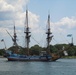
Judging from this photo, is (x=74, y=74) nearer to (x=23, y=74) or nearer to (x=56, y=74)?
(x=56, y=74)

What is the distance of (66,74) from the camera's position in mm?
98938

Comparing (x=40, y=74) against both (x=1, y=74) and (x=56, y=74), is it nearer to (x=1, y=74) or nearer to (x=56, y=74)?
(x=56, y=74)

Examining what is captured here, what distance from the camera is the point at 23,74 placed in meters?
97.4

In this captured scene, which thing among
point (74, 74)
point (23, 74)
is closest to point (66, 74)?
point (74, 74)

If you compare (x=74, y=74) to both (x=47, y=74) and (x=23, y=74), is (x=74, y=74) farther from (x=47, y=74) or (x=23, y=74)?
(x=23, y=74)

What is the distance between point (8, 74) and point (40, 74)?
29.2 feet

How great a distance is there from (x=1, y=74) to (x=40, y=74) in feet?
35.1

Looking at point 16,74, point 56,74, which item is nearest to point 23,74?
point 16,74

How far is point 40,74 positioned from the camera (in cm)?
9894

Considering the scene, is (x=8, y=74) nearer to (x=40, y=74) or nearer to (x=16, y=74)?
(x=16, y=74)

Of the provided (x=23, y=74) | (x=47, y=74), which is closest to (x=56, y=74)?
(x=47, y=74)

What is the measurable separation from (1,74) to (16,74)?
4039mm

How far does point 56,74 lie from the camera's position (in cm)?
9894

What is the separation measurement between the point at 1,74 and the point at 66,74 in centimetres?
1774
